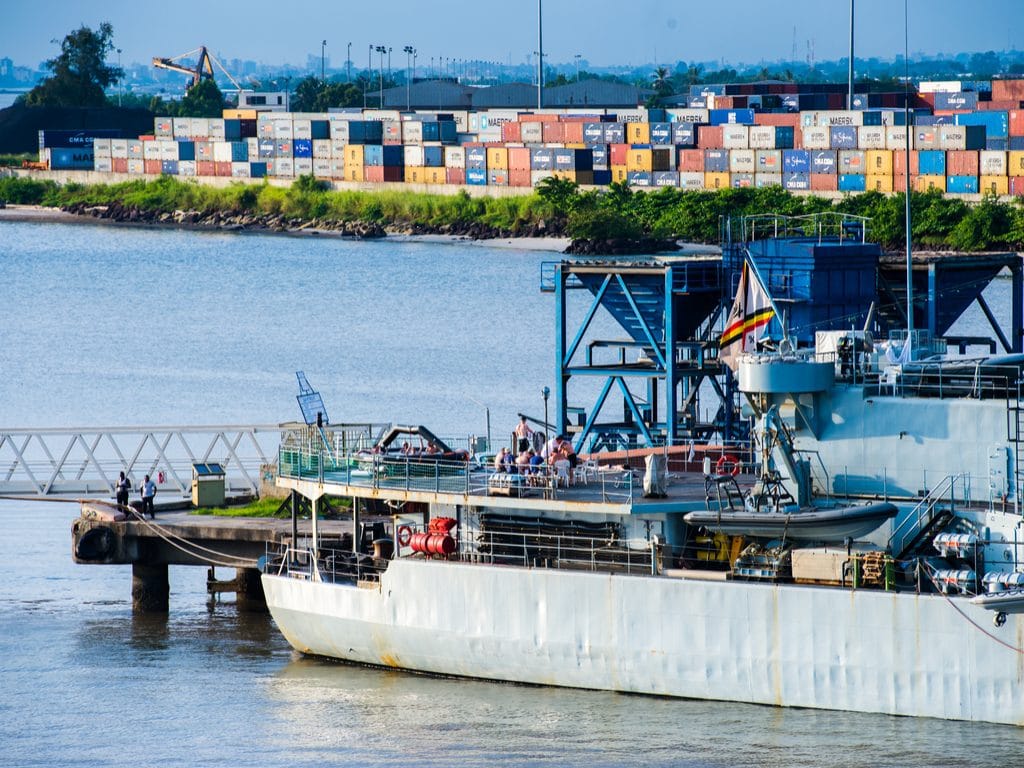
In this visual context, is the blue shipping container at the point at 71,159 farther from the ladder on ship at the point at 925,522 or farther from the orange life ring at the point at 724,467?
the ladder on ship at the point at 925,522

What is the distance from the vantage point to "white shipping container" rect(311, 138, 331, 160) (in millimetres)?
161000

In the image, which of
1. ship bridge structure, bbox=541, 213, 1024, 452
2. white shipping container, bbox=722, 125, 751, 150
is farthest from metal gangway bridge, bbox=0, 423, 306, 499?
white shipping container, bbox=722, 125, 751, 150

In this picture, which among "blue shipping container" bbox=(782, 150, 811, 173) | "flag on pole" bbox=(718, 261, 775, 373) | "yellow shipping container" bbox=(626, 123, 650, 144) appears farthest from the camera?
"yellow shipping container" bbox=(626, 123, 650, 144)

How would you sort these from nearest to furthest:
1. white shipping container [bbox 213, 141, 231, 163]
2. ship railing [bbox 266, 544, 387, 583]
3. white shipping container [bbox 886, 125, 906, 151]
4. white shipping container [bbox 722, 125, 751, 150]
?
Answer: 1. ship railing [bbox 266, 544, 387, 583]
2. white shipping container [bbox 886, 125, 906, 151]
3. white shipping container [bbox 722, 125, 751, 150]
4. white shipping container [bbox 213, 141, 231, 163]

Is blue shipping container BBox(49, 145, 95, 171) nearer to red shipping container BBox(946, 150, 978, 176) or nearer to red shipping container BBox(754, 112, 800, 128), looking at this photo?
red shipping container BBox(754, 112, 800, 128)

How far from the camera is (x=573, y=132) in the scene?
15362 centimetres

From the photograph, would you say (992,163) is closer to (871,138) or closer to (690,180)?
(871,138)

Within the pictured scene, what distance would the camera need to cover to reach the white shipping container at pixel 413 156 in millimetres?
153750

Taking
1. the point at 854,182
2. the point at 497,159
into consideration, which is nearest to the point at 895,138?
the point at 854,182

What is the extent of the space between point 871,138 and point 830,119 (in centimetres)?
748

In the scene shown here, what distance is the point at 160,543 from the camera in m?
35.5

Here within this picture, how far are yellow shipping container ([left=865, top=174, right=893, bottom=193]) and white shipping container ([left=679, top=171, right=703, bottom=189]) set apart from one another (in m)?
13.7

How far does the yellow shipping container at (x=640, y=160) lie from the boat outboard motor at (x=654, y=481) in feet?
365

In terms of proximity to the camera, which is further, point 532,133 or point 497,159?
point 532,133
